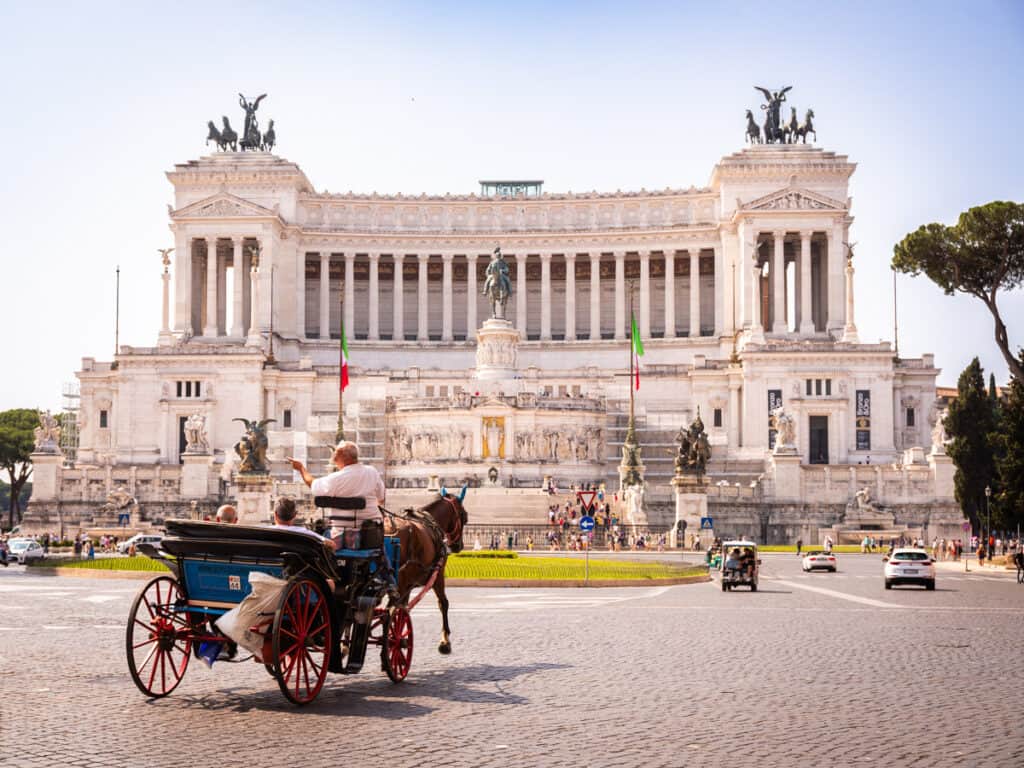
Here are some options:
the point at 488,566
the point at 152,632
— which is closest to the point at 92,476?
the point at 488,566

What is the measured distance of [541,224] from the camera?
4680 inches

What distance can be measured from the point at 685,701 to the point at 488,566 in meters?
31.0

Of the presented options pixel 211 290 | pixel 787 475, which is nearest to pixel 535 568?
pixel 787 475

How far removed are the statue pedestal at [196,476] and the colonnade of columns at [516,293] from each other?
36600 millimetres

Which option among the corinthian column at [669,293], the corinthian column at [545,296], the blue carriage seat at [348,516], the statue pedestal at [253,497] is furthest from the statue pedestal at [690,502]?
the blue carriage seat at [348,516]

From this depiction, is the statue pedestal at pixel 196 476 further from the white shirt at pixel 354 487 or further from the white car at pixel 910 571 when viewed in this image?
the white shirt at pixel 354 487

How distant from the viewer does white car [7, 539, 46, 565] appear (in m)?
55.2

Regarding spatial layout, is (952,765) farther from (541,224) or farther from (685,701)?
(541,224)

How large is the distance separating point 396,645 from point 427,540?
5.76 feet

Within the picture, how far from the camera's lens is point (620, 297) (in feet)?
385

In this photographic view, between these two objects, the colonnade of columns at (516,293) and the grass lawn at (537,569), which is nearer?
the grass lawn at (537,569)

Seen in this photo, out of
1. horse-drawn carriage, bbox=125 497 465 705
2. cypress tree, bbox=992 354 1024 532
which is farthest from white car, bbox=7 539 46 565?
horse-drawn carriage, bbox=125 497 465 705

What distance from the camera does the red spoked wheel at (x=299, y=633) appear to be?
13.9m

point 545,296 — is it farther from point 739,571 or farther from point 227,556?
point 227,556
